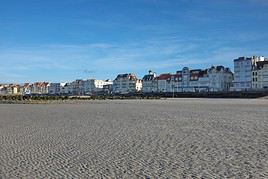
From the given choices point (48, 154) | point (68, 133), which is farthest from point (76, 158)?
point (68, 133)

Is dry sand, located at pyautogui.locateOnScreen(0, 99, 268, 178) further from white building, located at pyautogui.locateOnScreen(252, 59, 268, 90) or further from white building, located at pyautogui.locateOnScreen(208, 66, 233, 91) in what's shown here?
white building, located at pyautogui.locateOnScreen(208, 66, 233, 91)

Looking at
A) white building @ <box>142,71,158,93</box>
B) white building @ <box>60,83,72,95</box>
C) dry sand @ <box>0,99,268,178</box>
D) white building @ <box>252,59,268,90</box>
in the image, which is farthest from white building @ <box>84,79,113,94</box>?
dry sand @ <box>0,99,268,178</box>

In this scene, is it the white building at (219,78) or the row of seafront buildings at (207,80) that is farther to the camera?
the white building at (219,78)

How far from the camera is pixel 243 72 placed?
338ft

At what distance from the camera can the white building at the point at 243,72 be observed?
331 feet

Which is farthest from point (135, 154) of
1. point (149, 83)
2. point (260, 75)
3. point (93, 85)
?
point (93, 85)

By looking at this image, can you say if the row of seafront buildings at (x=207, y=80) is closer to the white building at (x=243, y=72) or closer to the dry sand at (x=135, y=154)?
the white building at (x=243, y=72)

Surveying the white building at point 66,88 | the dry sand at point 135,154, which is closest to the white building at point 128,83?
the white building at point 66,88

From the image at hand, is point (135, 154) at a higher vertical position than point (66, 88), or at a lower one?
lower

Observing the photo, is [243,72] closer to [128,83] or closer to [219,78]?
[219,78]

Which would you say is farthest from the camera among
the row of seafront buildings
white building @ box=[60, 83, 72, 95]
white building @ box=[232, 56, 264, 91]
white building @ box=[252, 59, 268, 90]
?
white building @ box=[60, 83, 72, 95]

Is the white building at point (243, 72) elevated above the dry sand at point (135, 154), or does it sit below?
above

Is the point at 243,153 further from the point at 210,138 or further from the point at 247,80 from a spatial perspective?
the point at 247,80

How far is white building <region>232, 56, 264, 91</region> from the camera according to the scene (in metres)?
101
